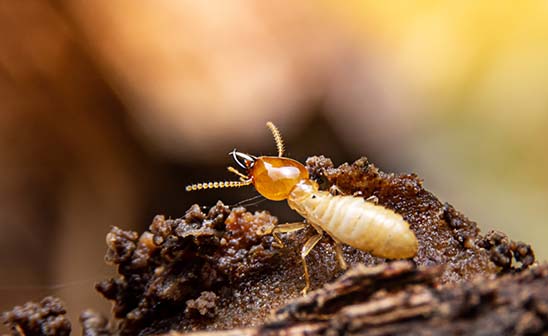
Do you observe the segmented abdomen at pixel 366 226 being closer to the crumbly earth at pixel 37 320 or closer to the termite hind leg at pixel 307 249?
the termite hind leg at pixel 307 249

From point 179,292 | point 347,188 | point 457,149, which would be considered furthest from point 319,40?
point 179,292

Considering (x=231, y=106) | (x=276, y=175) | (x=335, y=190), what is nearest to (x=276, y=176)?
(x=276, y=175)

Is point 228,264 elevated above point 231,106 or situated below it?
below

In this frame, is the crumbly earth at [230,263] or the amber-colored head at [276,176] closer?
the crumbly earth at [230,263]

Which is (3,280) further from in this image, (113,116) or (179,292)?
(179,292)

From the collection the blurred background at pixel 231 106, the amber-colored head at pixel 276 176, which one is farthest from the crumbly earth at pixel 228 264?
the blurred background at pixel 231 106

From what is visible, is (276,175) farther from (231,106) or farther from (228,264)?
(231,106)

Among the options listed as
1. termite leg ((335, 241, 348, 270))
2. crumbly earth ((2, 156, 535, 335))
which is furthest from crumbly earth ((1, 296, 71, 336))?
termite leg ((335, 241, 348, 270))
